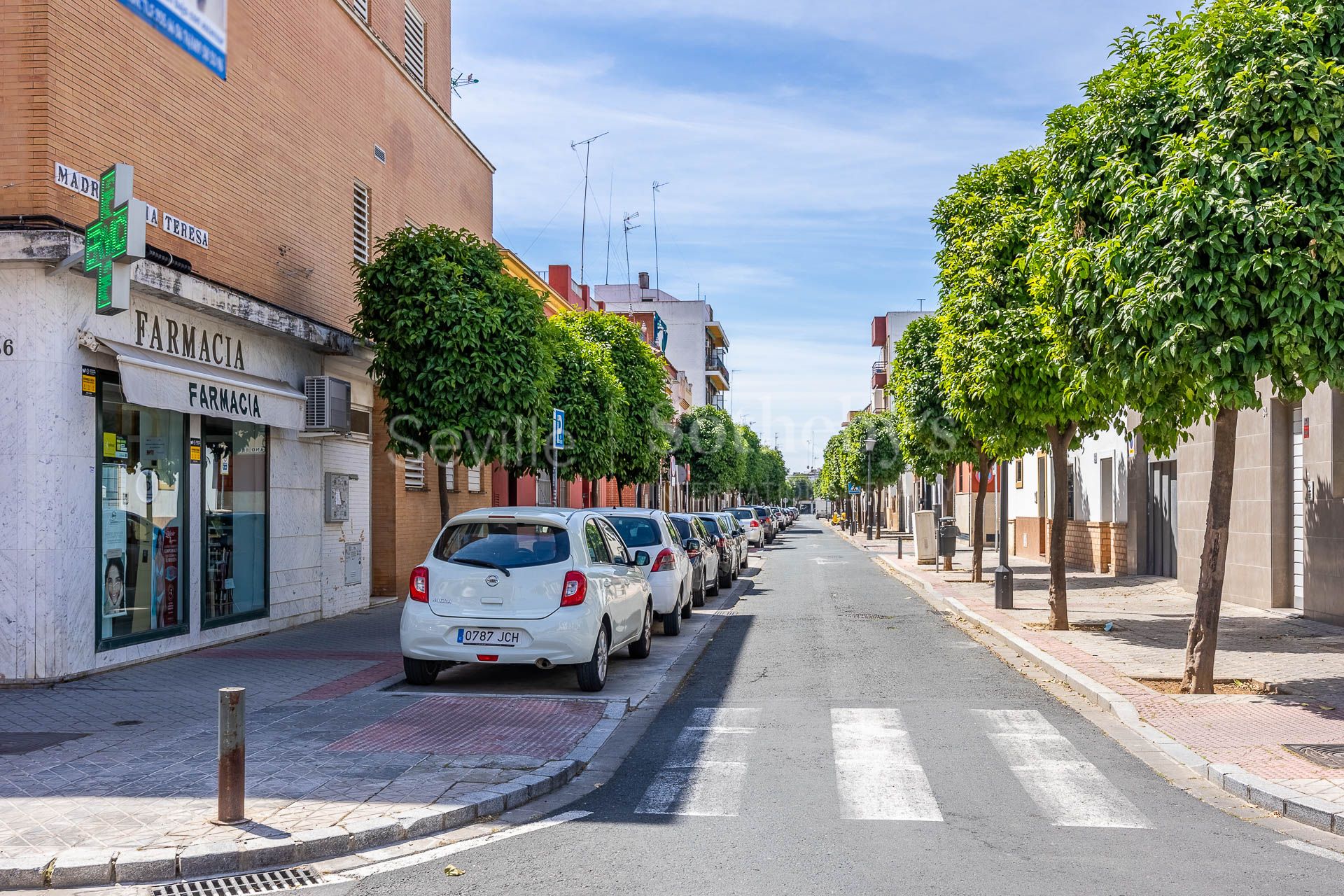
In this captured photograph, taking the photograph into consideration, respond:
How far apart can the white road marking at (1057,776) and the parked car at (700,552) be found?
410 inches

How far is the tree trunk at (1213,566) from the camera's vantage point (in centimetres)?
977

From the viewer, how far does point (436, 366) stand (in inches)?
579

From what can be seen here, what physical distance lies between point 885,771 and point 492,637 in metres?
4.06

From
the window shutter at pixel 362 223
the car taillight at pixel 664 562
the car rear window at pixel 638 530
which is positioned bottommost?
the car taillight at pixel 664 562

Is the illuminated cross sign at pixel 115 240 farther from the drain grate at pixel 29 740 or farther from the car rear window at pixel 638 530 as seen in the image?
the car rear window at pixel 638 530

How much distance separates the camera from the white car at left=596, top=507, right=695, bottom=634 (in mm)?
14988

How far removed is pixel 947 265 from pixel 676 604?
22.0ft

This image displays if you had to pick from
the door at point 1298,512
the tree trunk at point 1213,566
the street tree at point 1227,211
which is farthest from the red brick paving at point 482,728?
the door at point 1298,512

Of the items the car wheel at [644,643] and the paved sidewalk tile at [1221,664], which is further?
the car wheel at [644,643]

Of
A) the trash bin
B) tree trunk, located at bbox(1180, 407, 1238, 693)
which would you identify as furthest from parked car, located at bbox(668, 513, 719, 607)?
tree trunk, located at bbox(1180, 407, 1238, 693)

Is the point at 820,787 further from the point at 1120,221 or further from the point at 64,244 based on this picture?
the point at 64,244

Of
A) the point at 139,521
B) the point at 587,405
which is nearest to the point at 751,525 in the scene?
the point at 587,405

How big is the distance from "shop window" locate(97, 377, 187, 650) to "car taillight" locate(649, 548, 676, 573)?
19.1 feet

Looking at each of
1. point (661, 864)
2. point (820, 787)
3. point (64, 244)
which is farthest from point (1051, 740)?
point (64, 244)
